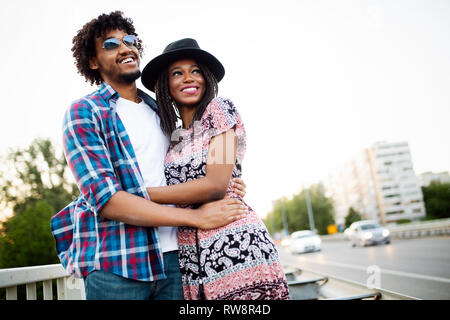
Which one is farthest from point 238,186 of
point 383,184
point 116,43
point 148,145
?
point 383,184

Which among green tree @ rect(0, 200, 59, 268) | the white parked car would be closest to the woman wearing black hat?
Result: green tree @ rect(0, 200, 59, 268)

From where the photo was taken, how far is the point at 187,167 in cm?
184

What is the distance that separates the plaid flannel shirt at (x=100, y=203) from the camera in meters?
1.53

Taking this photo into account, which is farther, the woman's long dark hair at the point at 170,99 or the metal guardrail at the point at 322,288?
the metal guardrail at the point at 322,288

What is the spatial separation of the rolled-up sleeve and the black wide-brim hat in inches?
29.2

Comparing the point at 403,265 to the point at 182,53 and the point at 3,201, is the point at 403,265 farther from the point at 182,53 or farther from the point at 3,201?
the point at 3,201

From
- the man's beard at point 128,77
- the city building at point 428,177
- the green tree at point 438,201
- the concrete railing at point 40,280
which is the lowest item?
the green tree at point 438,201

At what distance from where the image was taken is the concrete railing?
7.30 ft

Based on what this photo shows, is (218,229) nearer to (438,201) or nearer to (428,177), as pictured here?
(438,201)

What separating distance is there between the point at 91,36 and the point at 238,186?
139 centimetres

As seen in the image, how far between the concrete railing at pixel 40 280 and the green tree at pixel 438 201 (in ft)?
240

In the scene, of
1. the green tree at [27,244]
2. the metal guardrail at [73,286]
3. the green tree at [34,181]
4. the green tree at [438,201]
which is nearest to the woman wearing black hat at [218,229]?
the metal guardrail at [73,286]

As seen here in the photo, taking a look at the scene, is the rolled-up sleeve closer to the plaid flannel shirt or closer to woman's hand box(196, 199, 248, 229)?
the plaid flannel shirt

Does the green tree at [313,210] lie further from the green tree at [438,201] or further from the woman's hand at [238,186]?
the woman's hand at [238,186]
